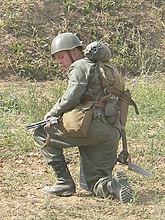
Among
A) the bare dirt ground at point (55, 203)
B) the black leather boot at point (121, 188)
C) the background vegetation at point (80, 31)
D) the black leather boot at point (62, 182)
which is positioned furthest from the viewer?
the background vegetation at point (80, 31)

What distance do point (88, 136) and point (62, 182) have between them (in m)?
0.53

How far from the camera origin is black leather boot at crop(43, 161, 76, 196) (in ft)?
19.7

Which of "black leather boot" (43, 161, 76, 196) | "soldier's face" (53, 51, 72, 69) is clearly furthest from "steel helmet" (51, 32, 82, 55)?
"black leather boot" (43, 161, 76, 196)

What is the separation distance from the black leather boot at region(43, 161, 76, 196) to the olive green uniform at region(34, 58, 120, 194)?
0.24 ft

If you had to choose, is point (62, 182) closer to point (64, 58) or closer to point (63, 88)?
point (64, 58)

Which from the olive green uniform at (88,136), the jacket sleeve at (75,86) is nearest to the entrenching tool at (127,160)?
the olive green uniform at (88,136)

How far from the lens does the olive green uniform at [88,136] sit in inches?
225

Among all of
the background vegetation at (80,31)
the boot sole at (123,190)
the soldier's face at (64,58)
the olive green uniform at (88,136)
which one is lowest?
the background vegetation at (80,31)

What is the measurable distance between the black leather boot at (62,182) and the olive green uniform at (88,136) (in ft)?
0.24

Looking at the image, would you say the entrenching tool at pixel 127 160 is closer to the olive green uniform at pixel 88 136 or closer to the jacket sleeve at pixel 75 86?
the olive green uniform at pixel 88 136

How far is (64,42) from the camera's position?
229 inches

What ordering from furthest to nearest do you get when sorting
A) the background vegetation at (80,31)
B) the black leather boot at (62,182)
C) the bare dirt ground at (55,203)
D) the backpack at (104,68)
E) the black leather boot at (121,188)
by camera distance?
the background vegetation at (80,31) < the black leather boot at (62,182) < the backpack at (104,68) < the black leather boot at (121,188) < the bare dirt ground at (55,203)

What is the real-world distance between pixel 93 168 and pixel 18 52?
5.52 metres

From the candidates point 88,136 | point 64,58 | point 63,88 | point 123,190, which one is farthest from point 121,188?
point 63,88
